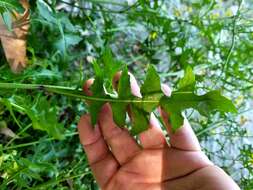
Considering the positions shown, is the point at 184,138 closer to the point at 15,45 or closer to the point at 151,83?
the point at 151,83

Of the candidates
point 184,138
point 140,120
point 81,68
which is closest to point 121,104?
point 140,120

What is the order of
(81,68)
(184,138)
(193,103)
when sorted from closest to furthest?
(193,103) < (184,138) < (81,68)

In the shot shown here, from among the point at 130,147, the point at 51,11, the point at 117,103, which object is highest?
the point at 51,11

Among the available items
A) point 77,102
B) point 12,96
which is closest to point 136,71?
point 77,102

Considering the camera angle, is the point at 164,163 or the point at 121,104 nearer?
the point at 121,104

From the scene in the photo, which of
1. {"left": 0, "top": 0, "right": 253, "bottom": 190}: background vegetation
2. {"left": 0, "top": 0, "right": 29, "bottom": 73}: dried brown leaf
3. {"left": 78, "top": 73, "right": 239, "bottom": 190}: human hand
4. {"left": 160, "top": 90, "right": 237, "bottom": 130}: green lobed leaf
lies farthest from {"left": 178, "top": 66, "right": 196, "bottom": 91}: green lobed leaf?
{"left": 0, "top": 0, "right": 29, "bottom": 73}: dried brown leaf

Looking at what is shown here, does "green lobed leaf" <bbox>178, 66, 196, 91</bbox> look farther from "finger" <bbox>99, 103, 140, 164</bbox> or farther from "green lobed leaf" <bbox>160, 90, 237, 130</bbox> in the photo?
"finger" <bbox>99, 103, 140, 164</bbox>

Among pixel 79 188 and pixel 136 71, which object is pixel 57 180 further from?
pixel 136 71
